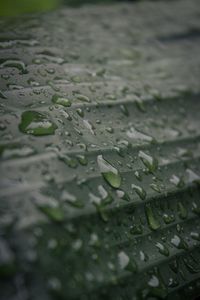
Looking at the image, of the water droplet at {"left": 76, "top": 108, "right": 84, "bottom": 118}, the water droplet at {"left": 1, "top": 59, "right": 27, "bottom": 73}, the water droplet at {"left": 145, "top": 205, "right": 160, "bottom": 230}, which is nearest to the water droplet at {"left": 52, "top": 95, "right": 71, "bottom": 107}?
the water droplet at {"left": 76, "top": 108, "right": 84, "bottom": 118}

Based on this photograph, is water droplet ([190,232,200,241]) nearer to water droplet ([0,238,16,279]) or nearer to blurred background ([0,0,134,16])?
water droplet ([0,238,16,279])

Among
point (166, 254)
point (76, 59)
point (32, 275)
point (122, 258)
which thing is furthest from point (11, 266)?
point (76, 59)

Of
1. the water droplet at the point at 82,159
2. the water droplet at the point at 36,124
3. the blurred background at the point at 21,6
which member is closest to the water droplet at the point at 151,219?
the water droplet at the point at 82,159

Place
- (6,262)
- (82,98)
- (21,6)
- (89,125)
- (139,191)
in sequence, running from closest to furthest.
Result: (6,262)
(139,191)
(89,125)
(82,98)
(21,6)

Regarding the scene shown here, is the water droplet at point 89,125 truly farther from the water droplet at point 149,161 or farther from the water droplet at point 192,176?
the water droplet at point 192,176

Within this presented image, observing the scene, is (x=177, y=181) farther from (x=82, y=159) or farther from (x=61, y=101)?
(x=61, y=101)

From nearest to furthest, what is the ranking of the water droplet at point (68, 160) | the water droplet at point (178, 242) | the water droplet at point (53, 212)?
the water droplet at point (53, 212) → the water droplet at point (68, 160) → the water droplet at point (178, 242)

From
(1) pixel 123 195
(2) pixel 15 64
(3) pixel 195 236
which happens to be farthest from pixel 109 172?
(2) pixel 15 64

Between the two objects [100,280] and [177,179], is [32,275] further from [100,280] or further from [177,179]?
[177,179]
